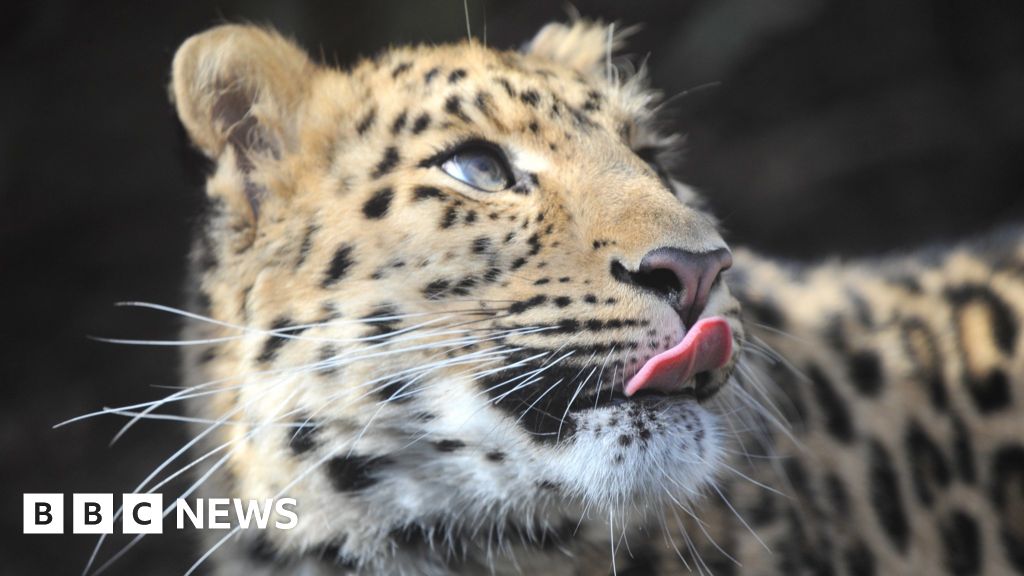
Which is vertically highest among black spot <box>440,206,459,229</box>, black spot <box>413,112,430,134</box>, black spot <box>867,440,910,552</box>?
black spot <box>413,112,430,134</box>

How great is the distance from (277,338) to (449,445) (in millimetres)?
430

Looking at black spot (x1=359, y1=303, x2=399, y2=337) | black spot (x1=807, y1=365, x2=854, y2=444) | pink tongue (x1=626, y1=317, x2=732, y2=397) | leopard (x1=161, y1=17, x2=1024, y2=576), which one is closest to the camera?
pink tongue (x1=626, y1=317, x2=732, y2=397)

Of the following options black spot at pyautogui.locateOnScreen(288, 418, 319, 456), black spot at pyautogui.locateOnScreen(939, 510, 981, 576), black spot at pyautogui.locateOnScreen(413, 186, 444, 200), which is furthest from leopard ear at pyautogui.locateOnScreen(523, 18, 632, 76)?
black spot at pyautogui.locateOnScreen(939, 510, 981, 576)

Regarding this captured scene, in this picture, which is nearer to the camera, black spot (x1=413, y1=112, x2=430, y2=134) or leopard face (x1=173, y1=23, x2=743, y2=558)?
leopard face (x1=173, y1=23, x2=743, y2=558)

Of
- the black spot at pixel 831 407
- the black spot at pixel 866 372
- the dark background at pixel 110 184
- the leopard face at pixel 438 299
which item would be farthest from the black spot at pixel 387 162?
the black spot at pixel 866 372

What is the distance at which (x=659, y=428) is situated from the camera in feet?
7.14

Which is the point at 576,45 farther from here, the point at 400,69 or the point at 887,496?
the point at 887,496

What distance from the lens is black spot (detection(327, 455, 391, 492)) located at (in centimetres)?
232

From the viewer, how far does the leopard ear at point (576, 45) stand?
3.11m

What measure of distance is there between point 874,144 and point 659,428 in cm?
478

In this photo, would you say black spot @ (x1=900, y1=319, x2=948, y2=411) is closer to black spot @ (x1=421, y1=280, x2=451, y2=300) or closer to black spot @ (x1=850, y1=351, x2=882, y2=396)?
black spot @ (x1=850, y1=351, x2=882, y2=396)

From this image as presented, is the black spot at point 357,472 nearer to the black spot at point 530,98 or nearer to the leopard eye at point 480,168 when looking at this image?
the leopard eye at point 480,168

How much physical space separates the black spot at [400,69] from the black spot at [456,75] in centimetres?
13

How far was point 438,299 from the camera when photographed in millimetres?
2330
